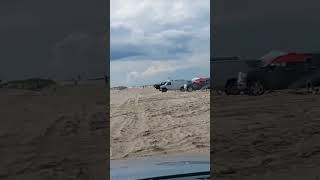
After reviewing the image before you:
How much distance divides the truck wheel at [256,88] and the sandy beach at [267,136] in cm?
8

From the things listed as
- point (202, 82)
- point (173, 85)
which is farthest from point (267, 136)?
point (173, 85)

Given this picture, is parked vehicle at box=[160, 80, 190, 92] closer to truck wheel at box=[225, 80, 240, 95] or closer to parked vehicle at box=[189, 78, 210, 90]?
parked vehicle at box=[189, 78, 210, 90]

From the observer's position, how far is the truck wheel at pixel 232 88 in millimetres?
6668

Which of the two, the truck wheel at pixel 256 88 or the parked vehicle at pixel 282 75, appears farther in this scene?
the truck wheel at pixel 256 88

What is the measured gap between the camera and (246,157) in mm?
6027

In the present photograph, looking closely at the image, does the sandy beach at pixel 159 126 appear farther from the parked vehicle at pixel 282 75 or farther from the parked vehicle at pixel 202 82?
the parked vehicle at pixel 282 75

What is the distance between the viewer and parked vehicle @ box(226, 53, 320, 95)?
6.30 metres

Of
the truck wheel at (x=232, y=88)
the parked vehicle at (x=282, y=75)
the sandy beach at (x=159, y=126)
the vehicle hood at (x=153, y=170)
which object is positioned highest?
the parked vehicle at (x=282, y=75)
